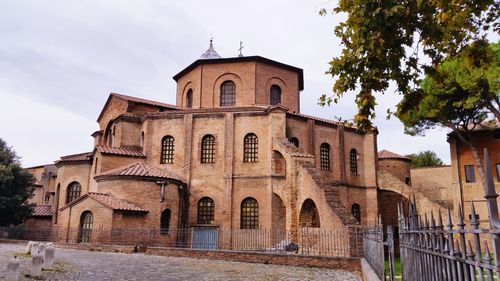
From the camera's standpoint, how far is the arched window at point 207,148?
79.9 ft

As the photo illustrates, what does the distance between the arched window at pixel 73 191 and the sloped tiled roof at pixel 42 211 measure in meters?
2.23

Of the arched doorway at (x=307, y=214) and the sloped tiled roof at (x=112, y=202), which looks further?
the arched doorway at (x=307, y=214)

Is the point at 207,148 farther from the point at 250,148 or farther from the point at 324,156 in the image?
the point at 324,156

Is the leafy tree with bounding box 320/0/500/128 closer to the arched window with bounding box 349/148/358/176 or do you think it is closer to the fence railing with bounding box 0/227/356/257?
the fence railing with bounding box 0/227/356/257

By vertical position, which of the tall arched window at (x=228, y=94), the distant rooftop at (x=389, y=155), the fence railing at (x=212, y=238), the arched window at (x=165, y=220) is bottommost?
the fence railing at (x=212, y=238)

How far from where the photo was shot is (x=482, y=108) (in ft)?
74.4

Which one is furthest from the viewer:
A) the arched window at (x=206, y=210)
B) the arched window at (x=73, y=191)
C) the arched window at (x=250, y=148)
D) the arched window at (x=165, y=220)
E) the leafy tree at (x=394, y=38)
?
the arched window at (x=73, y=191)

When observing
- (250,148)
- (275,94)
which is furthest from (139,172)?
(275,94)

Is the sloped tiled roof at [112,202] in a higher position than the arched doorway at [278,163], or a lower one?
lower

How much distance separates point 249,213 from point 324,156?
20.2ft

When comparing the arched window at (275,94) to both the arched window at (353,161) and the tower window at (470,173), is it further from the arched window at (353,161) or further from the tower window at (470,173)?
the tower window at (470,173)

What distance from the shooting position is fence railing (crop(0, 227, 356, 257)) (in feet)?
58.6

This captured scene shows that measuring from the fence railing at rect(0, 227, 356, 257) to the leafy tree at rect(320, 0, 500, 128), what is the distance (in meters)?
11.3

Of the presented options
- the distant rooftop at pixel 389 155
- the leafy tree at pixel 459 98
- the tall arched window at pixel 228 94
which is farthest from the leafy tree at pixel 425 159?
the tall arched window at pixel 228 94
